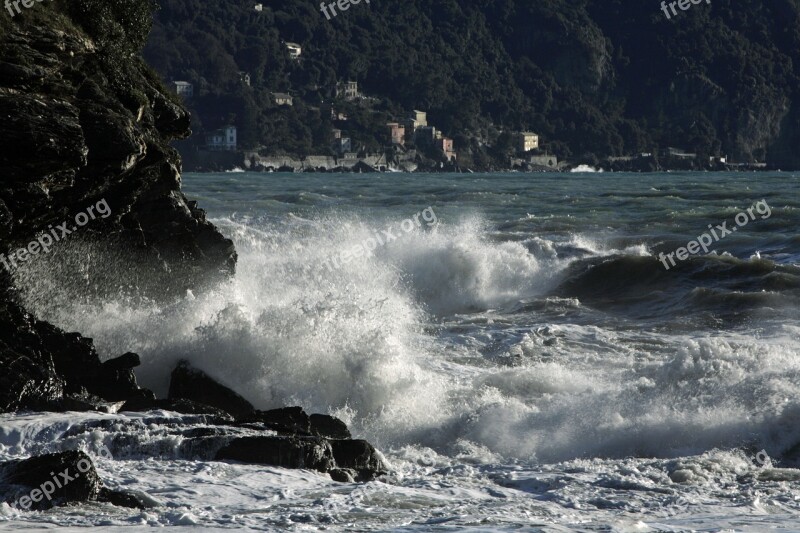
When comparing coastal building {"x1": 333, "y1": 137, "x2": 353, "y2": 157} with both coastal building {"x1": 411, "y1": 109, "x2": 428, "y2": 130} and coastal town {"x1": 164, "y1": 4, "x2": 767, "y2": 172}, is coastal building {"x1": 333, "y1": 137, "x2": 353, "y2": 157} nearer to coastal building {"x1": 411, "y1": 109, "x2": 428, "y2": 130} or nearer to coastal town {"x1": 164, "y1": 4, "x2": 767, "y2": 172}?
coastal town {"x1": 164, "y1": 4, "x2": 767, "y2": 172}

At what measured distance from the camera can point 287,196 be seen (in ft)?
167

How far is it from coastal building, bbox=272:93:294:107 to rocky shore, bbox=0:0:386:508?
410 ft

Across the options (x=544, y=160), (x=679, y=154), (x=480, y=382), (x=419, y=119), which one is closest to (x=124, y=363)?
(x=480, y=382)

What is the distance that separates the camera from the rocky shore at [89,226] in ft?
32.1

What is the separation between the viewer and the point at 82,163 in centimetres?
1100

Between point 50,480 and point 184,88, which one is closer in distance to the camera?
point 50,480

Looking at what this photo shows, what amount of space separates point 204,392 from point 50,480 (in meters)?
4.01

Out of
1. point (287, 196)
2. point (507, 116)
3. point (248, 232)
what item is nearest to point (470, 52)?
point (507, 116)

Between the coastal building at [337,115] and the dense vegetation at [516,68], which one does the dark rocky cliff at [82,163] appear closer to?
the dense vegetation at [516,68]

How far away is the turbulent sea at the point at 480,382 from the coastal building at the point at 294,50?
13122 cm

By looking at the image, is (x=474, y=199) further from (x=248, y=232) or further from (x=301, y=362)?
(x=301, y=362)

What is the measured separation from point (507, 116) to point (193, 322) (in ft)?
456

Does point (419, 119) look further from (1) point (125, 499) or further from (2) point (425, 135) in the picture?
(1) point (125, 499)

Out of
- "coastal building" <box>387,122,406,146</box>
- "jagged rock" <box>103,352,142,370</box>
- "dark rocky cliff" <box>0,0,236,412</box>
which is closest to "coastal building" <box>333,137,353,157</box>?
"coastal building" <box>387,122,406,146</box>
